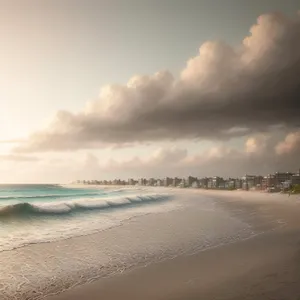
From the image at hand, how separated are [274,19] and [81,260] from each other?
12413 mm

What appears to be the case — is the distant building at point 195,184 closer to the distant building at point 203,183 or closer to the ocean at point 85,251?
the distant building at point 203,183

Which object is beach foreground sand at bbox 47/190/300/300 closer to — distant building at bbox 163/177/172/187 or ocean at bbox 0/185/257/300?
ocean at bbox 0/185/257/300

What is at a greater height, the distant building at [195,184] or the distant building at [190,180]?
the distant building at [190,180]

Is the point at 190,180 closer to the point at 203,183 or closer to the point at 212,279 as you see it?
the point at 203,183

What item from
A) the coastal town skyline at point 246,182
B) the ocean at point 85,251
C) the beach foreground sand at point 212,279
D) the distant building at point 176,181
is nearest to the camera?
the beach foreground sand at point 212,279

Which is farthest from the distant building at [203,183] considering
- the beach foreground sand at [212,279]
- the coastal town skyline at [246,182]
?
the beach foreground sand at [212,279]

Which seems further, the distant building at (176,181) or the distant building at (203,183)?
the distant building at (176,181)

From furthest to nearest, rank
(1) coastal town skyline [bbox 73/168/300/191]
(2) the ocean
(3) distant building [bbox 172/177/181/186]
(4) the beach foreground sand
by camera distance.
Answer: (3) distant building [bbox 172/177/181/186] < (1) coastal town skyline [bbox 73/168/300/191] < (2) the ocean < (4) the beach foreground sand

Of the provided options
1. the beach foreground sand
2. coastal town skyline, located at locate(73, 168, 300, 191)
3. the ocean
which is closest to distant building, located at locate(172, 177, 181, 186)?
coastal town skyline, located at locate(73, 168, 300, 191)

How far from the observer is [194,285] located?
3.63m

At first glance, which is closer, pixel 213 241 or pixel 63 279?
pixel 63 279

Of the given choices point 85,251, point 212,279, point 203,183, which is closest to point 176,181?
point 203,183

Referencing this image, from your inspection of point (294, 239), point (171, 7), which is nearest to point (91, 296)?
point (294, 239)

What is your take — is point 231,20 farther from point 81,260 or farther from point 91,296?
point 91,296
